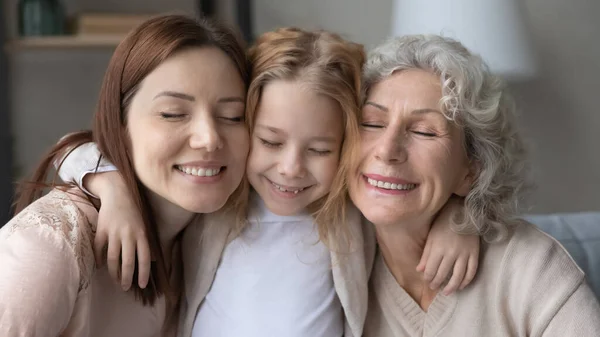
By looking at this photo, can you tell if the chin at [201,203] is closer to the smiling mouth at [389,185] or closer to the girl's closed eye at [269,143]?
the girl's closed eye at [269,143]

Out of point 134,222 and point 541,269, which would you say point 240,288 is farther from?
point 541,269

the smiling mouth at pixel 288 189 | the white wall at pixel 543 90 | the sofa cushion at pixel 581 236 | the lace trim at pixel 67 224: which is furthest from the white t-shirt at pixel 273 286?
the white wall at pixel 543 90

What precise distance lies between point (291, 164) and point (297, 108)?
0.11 meters

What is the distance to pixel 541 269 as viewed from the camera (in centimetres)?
144

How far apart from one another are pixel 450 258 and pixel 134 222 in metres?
0.68

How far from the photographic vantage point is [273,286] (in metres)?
1.48

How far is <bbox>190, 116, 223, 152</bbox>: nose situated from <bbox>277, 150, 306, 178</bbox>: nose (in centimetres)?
13

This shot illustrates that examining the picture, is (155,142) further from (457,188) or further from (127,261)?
(457,188)

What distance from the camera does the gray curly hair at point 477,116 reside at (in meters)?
1.41

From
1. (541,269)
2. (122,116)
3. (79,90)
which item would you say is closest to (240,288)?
(122,116)

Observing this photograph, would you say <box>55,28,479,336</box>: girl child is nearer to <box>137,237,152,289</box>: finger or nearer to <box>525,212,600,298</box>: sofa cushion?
<box>137,237,152,289</box>: finger

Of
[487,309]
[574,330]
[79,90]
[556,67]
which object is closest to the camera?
[574,330]

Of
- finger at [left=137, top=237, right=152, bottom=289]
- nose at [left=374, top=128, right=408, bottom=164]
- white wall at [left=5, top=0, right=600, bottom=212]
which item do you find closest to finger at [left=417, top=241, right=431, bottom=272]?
nose at [left=374, top=128, right=408, bottom=164]

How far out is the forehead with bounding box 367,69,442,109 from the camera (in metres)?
1.39
